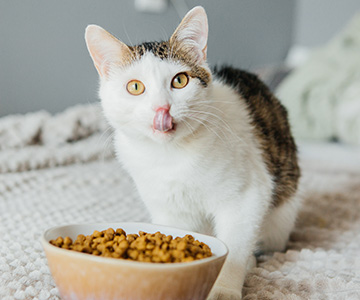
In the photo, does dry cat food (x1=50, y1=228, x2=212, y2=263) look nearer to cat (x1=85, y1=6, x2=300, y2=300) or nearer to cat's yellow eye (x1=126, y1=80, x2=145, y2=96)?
cat (x1=85, y1=6, x2=300, y2=300)

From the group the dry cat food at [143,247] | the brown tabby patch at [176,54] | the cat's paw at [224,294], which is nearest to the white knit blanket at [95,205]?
the cat's paw at [224,294]

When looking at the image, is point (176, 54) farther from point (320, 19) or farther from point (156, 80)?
point (320, 19)

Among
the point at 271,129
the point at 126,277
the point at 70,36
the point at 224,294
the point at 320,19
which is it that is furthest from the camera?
the point at 320,19

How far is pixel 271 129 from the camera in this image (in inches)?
42.6

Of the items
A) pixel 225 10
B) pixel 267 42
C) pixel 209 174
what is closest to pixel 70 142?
pixel 209 174

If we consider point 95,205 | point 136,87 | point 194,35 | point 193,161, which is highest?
point 194,35

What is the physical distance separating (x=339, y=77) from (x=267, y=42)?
118 centimetres

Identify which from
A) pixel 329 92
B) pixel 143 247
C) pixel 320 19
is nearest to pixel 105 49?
pixel 143 247

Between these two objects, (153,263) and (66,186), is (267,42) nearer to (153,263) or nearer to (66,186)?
(66,186)

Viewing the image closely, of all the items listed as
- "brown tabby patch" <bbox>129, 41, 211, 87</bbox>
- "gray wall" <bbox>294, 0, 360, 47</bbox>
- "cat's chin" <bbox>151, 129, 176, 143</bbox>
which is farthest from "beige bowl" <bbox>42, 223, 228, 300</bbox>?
"gray wall" <bbox>294, 0, 360, 47</bbox>

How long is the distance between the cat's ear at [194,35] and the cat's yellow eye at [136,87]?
16 centimetres

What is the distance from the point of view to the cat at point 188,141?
0.76m

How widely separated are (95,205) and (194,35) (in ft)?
2.09

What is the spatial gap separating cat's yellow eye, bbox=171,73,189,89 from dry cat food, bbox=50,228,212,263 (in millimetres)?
314
